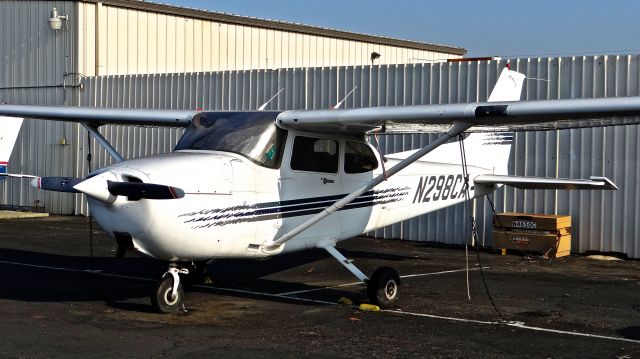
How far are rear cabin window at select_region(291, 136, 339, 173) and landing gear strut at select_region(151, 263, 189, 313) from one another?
1845 millimetres

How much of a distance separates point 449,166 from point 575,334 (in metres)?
4.57

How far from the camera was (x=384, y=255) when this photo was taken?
15.4 metres

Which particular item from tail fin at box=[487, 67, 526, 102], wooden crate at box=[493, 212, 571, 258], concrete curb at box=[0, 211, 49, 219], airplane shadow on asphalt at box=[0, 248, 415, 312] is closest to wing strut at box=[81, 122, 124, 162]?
airplane shadow on asphalt at box=[0, 248, 415, 312]

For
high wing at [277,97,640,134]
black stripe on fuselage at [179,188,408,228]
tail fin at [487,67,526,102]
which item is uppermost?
tail fin at [487,67,526,102]

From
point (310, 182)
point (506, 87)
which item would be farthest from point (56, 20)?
point (310, 182)

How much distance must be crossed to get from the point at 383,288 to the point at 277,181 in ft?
5.68

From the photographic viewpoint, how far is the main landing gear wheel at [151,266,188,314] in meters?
9.21

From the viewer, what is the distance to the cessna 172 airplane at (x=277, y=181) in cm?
853

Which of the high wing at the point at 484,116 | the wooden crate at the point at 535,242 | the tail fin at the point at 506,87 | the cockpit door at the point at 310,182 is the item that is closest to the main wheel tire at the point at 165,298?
the cockpit door at the point at 310,182

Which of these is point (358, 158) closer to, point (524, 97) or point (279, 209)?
point (279, 209)

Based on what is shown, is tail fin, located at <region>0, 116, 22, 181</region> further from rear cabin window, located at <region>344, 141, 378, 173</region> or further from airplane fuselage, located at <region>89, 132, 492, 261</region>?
rear cabin window, located at <region>344, 141, 378, 173</region>

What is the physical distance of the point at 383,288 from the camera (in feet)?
32.9

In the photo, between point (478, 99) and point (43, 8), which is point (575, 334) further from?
point (43, 8)

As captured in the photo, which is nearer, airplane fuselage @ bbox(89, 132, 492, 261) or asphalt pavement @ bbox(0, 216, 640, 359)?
asphalt pavement @ bbox(0, 216, 640, 359)
